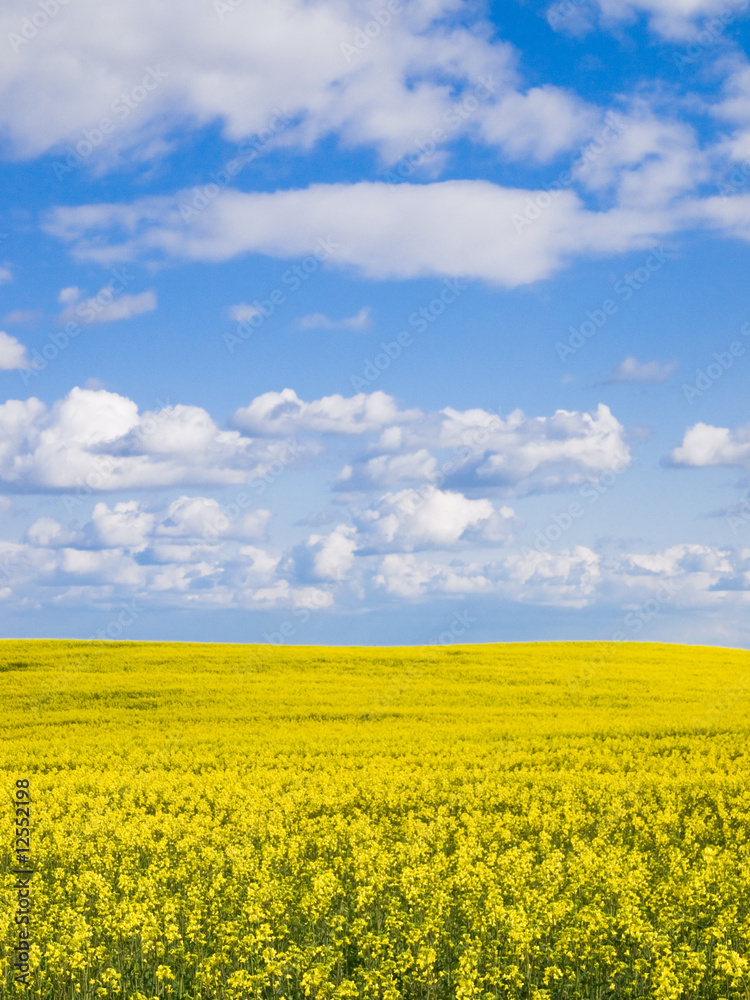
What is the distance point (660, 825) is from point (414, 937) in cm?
1019

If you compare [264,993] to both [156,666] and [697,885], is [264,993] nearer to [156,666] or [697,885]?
[697,885]

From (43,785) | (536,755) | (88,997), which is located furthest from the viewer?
(536,755)

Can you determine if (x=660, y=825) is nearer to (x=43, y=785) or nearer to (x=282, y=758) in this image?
(x=282, y=758)

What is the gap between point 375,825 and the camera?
1791 centimetres

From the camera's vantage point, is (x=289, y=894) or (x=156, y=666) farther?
(x=156, y=666)

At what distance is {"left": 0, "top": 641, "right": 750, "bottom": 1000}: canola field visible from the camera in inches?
377

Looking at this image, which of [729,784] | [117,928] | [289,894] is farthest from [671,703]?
[117,928]

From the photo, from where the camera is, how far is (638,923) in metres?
9.08

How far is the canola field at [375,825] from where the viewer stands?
957cm

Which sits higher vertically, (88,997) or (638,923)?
(638,923)

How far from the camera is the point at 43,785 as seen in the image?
22531 millimetres

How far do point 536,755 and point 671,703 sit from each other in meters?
12.7

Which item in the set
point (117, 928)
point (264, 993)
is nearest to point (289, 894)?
point (264, 993)

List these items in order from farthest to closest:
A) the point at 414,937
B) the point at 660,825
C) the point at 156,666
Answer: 1. the point at 156,666
2. the point at 660,825
3. the point at 414,937
